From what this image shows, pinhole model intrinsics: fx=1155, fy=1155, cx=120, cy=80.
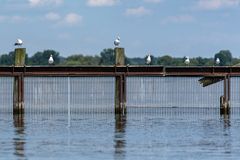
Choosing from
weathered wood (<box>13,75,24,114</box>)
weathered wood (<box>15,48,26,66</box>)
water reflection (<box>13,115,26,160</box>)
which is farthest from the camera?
weathered wood (<box>15,48,26,66</box>)

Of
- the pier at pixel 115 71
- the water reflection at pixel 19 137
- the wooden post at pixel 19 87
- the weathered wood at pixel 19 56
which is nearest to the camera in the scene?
the water reflection at pixel 19 137

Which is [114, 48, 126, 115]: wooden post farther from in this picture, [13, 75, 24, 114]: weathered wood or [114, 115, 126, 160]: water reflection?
[13, 75, 24, 114]: weathered wood

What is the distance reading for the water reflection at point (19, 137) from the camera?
4159cm

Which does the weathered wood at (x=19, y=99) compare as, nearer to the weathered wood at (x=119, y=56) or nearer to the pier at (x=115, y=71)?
the pier at (x=115, y=71)

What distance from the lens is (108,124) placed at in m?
57.8

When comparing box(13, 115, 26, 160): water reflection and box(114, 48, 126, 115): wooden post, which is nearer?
box(13, 115, 26, 160): water reflection

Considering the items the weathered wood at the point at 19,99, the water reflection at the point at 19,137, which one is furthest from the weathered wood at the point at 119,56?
the water reflection at the point at 19,137

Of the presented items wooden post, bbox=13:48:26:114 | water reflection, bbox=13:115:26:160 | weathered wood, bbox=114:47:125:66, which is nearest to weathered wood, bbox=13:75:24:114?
wooden post, bbox=13:48:26:114

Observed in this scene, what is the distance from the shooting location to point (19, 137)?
48.7m

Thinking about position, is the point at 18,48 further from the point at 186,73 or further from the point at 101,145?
the point at 101,145

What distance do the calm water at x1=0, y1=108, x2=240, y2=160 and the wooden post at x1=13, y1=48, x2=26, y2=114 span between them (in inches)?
29.6

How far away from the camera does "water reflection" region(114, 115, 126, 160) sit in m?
41.6

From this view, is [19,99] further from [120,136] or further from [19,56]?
[120,136]

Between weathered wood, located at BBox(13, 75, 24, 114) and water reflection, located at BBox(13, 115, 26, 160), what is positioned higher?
weathered wood, located at BBox(13, 75, 24, 114)
